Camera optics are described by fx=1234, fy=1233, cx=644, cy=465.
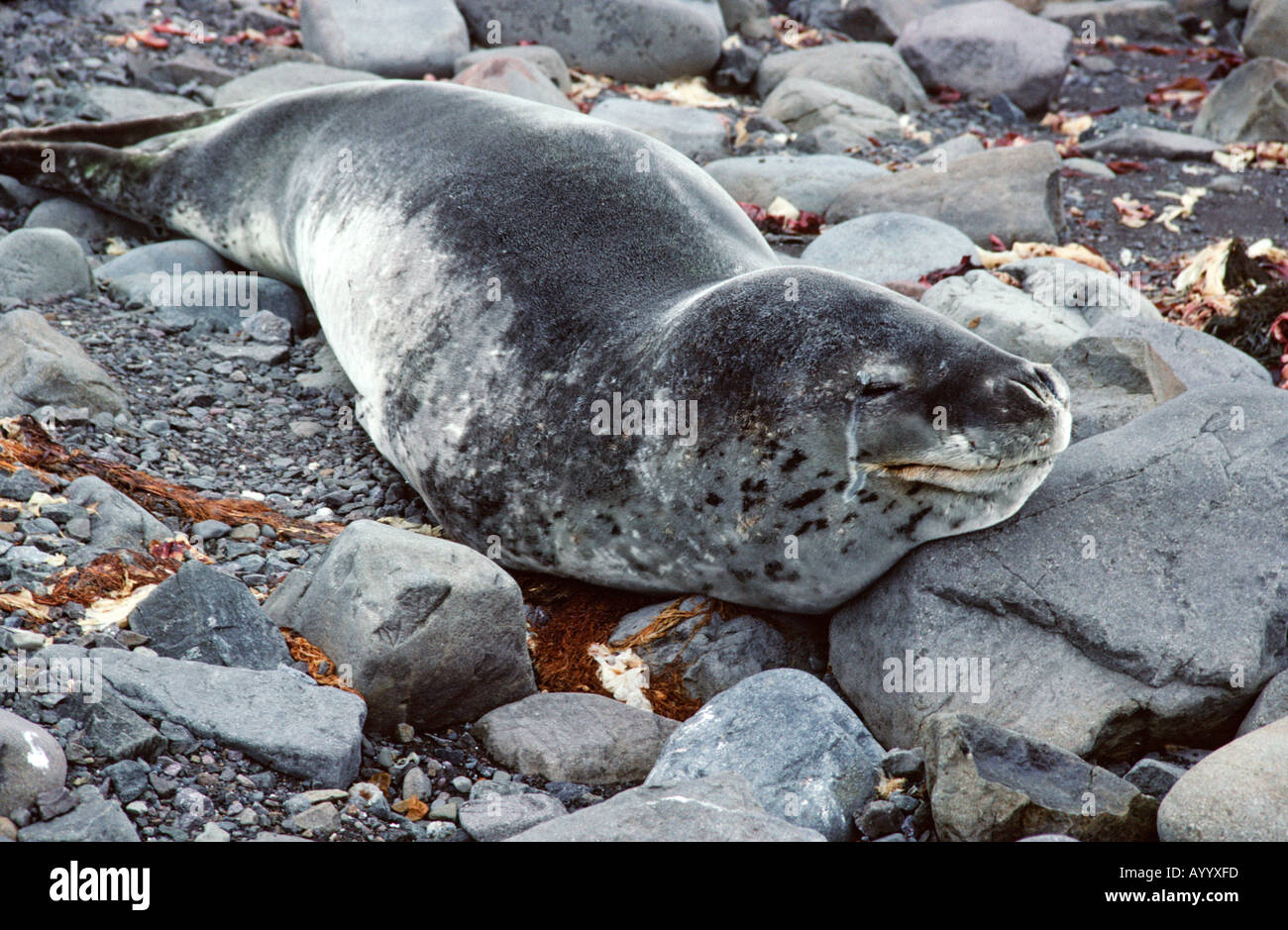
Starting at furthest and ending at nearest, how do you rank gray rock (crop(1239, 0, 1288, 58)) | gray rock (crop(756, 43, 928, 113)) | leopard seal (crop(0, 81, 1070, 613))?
gray rock (crop(1239, 0, 1288, 58)) < gray rock (crop(756, 43, 928, 113)) < leopard seal (crop(0, 81, 1070, 613))

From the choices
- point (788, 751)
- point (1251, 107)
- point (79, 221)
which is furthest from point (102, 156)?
point (1251, 107)

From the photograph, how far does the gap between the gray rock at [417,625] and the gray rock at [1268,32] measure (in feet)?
34.2

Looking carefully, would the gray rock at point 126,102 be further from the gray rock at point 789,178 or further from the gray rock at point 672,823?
the gray rock at point 672,823

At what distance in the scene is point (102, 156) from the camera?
6.13 m

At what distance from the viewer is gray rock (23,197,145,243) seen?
6156 millimetres

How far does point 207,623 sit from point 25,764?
2.43 ft

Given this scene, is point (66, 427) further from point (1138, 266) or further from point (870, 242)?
point (1138, 266)

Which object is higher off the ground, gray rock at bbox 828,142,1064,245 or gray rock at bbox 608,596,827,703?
gray rock at bbox 828,142,1064,245

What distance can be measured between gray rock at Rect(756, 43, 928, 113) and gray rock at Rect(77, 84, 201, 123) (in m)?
4.65

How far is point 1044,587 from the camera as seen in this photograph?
329 cm

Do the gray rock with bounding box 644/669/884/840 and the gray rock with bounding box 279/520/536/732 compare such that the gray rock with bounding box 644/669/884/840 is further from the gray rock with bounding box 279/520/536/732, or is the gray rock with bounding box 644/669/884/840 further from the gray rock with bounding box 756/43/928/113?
the gray rock with bounding box 756/43/928/113

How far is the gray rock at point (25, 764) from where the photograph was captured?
2.37m

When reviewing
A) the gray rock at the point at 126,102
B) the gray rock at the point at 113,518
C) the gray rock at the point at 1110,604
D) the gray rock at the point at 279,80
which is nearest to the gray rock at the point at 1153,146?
the gray rock at the point at 279,80

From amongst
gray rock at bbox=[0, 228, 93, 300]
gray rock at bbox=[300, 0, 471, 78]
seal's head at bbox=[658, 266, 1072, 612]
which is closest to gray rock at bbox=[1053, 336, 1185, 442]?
seal's head at bbox=[658, 266, 1072, 612]
